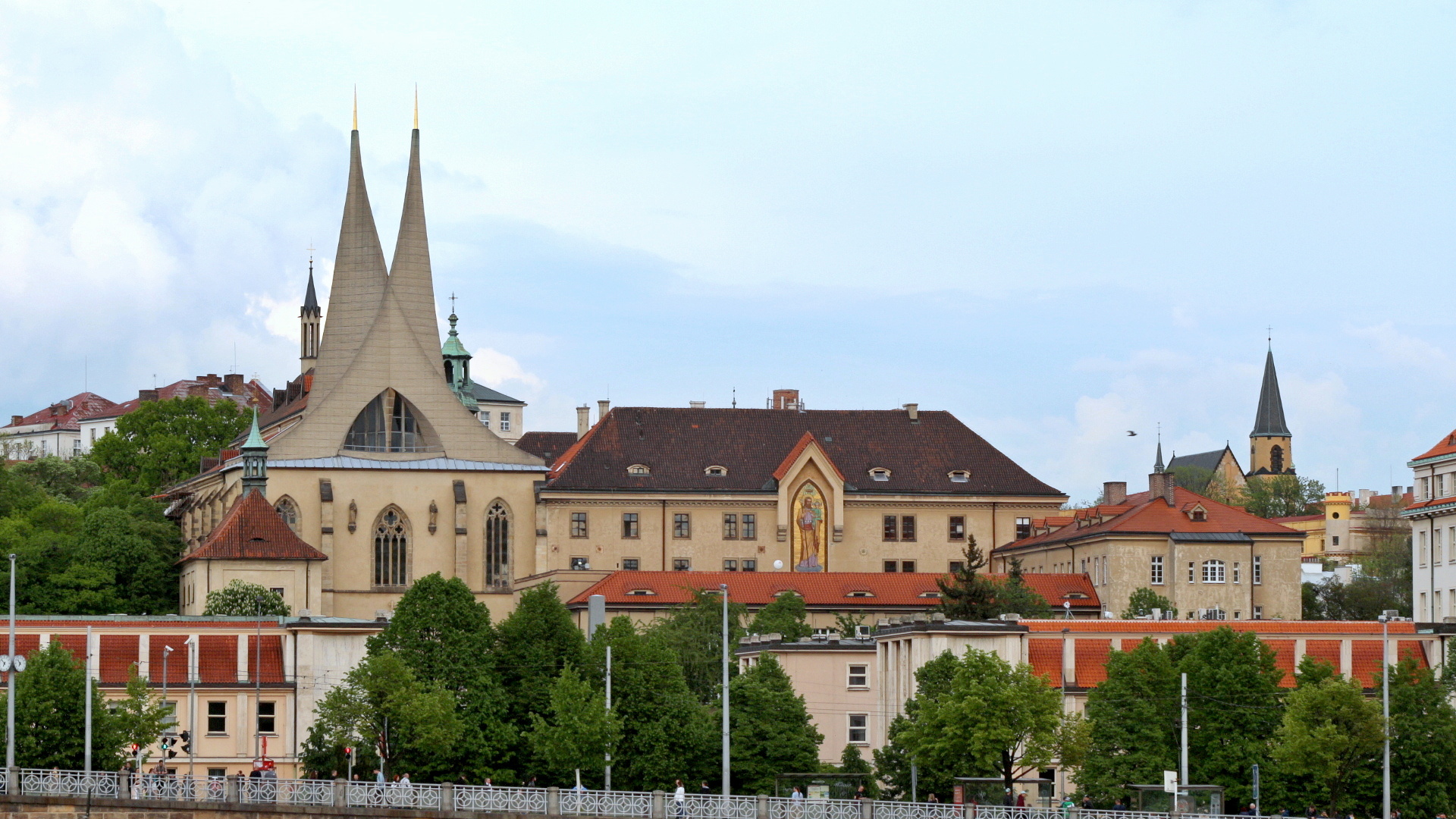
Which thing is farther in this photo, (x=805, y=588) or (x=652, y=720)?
(x=805, y=588)

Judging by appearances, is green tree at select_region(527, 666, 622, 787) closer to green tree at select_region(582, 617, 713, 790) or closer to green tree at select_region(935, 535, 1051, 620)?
green tree at select_region(582, 617, 713, 790)

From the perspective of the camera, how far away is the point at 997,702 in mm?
72062

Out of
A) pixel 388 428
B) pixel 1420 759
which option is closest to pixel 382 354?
pixel 388 428

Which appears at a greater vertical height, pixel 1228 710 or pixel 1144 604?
pixel 1144 604

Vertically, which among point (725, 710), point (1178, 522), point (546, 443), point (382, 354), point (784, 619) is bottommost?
point (725, 710)

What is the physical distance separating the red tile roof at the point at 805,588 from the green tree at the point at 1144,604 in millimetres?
3241

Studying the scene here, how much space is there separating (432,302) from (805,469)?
21.4 meters

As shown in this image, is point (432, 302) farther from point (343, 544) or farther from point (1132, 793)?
point (1132, 793)

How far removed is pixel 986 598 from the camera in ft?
352

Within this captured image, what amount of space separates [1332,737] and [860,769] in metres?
14.5

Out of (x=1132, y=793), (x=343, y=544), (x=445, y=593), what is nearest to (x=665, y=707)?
(x=445, y=593)

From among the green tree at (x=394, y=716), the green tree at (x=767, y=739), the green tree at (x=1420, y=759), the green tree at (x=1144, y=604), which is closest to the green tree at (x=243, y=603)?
the green tree at (x=394, y=716)

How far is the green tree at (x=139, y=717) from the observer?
74.6m

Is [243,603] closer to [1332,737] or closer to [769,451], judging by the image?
[769,451]
